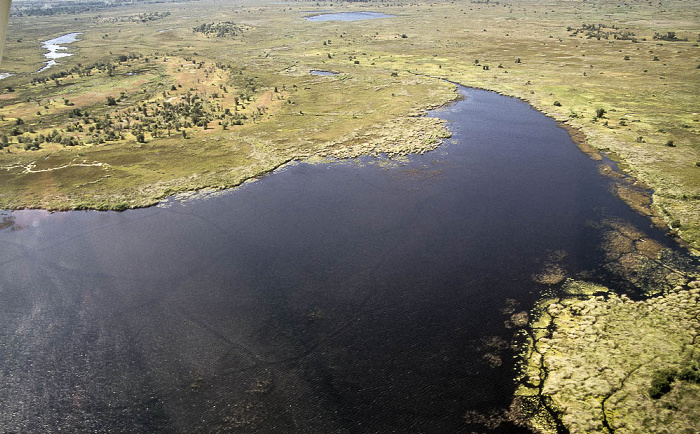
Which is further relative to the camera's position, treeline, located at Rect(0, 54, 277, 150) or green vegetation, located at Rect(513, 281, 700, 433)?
treeline, located at Rect(0, 54, 277, 150)

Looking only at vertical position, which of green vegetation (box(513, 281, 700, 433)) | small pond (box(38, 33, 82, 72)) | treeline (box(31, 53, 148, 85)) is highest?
small pond (box(38, 33, 82, 72))

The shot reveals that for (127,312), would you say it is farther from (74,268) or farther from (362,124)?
(362,124)

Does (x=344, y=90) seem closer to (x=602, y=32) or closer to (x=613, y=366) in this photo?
(x=613, y=366)

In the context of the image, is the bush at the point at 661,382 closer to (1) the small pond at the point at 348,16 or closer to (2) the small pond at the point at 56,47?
(2) the small pond at the point at 56,47

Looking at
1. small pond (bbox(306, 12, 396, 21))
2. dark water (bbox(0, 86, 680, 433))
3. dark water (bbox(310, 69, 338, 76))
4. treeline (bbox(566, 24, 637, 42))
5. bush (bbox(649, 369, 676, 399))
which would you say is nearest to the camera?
bush (bbox(649, 369, 676, 399))

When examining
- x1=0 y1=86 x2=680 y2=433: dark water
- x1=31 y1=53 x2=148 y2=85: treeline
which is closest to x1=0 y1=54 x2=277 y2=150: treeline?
x1=0 y1=86 x2=680 y2=433: dark water

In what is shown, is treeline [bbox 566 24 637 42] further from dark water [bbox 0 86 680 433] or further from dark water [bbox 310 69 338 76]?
dark water [bbox 0 86 680 433]
